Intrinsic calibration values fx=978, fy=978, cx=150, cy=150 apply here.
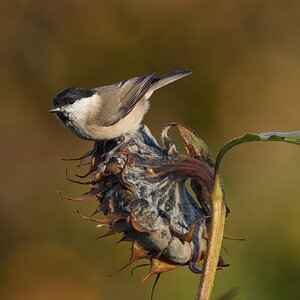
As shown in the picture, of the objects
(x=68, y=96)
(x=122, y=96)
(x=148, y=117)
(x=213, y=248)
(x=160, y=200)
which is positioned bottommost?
(x=213, y=248)

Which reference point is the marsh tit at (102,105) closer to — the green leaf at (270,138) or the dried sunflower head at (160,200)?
the dried sunflower head at (160,200)

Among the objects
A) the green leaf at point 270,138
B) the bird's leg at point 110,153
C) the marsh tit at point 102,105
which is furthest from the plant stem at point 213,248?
the marsh tit at point 102,105

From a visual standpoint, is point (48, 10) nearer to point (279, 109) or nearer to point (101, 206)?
point (279, 109)

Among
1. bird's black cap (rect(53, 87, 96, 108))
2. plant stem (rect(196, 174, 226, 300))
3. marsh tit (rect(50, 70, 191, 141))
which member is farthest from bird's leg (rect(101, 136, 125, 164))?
bird's black cap (rect(53, 87, 96, 108))

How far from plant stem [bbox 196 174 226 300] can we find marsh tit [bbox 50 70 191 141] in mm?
1391

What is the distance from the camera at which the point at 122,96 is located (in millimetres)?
4121

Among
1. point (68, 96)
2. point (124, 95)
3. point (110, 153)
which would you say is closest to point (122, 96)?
point (124, 95)

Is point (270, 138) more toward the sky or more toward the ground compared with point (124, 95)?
more toward the ground

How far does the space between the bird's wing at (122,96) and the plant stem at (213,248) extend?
1720mm

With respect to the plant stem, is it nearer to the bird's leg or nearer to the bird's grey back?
the bird's leg

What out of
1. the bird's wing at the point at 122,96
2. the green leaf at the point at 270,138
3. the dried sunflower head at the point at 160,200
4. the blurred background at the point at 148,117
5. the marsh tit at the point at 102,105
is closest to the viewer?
the green leaf at the point at 270,138

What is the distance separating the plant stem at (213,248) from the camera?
7.29ft

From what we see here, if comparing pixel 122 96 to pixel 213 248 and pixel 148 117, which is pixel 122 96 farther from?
pixel 213 248

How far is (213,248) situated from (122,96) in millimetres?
1955
